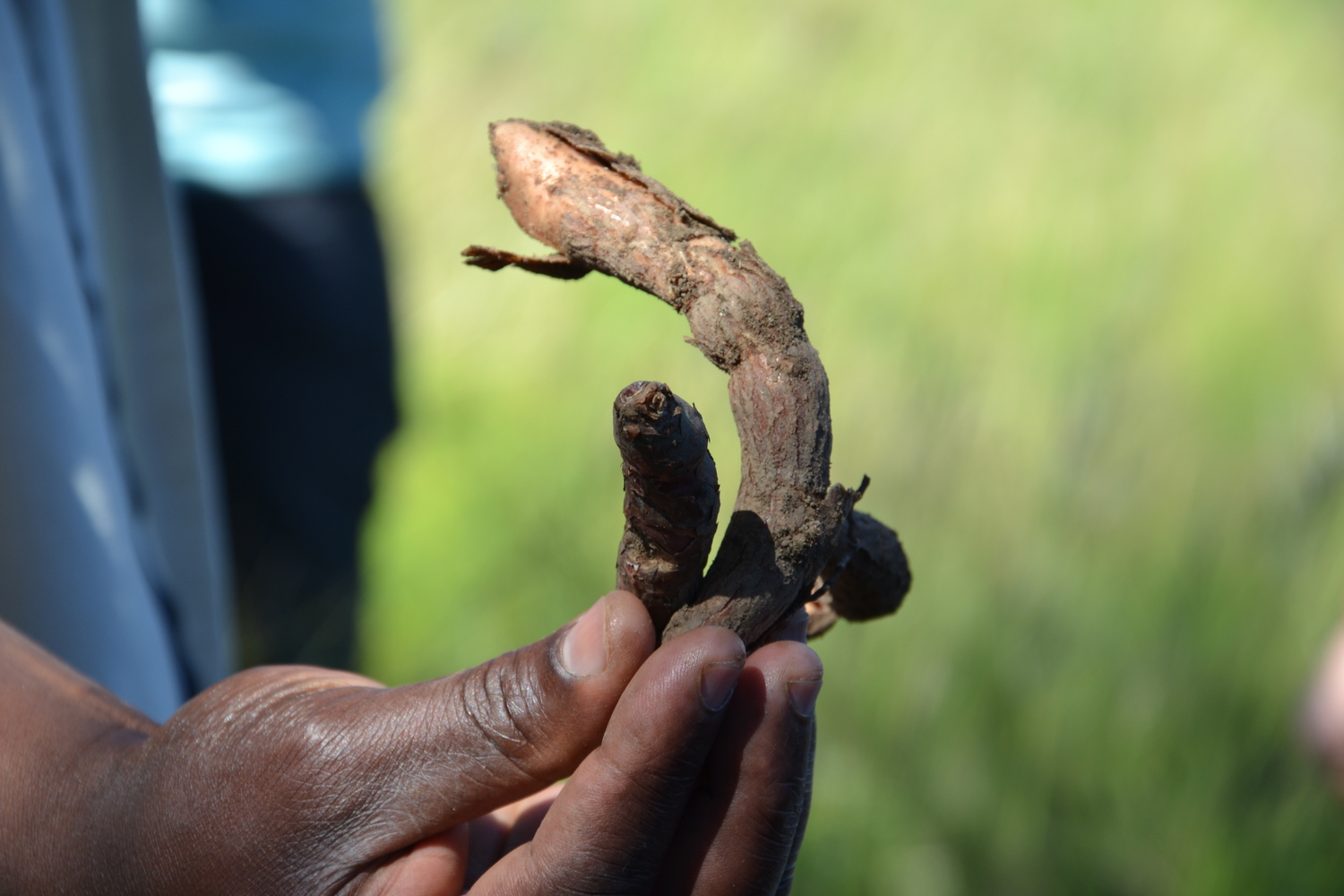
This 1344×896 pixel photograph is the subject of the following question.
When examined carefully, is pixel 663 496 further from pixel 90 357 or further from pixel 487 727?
pixel 90 357

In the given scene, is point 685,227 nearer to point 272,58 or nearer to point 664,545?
point 664,545

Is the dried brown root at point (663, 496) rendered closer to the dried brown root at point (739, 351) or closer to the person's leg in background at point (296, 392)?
the dried brown root at point (739, 351)

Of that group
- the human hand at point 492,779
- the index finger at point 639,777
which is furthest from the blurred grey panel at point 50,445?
the index finger at point 639,777

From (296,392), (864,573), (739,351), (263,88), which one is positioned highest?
(263,88)

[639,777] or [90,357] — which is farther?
[90,357]

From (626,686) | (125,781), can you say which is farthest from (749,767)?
(125,781)

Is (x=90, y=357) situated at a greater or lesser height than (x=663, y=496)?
greater

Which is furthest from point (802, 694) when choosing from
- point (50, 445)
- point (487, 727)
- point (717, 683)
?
point (50, 445)
